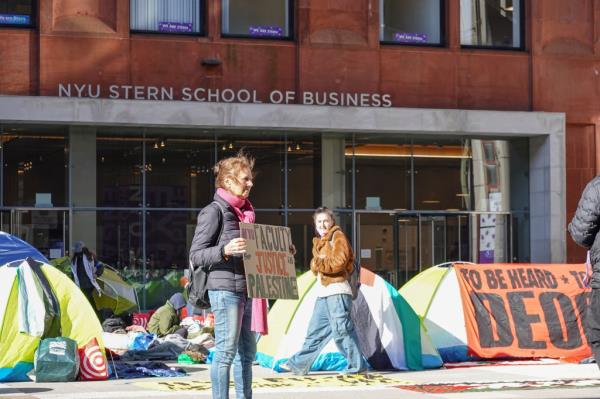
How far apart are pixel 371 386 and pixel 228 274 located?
415 centimetres

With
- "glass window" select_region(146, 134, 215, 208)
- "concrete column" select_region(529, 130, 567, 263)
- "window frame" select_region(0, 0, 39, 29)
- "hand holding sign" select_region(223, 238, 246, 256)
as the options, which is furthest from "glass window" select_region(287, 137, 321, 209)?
"hand holding sign" select_region(223, 238, 246, 256)

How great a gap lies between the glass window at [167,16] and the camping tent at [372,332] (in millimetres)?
9833

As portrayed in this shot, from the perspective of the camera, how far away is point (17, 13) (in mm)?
22797

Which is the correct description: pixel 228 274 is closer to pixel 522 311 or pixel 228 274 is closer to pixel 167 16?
pixel 522 311

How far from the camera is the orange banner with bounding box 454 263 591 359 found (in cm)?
1570

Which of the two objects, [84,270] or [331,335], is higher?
[84,270]

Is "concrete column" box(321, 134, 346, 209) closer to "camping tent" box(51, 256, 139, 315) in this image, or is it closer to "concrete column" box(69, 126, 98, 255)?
"concrete column" box(69, 126, 98, 255)

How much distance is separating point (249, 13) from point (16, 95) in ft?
15.9

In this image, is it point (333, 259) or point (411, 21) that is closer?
point (333, 259)

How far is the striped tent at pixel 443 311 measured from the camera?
15.6 meters

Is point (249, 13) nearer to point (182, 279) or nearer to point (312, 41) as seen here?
point (312, 41)

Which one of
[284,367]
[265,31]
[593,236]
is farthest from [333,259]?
[265,31]

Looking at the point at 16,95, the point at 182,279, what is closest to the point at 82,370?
the point at 182,279

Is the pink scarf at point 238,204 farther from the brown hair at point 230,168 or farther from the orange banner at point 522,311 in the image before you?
the orange banner at point 522,311
